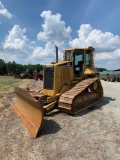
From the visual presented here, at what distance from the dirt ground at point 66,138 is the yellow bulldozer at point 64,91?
0.35 meters

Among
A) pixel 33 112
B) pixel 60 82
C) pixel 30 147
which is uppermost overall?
pixel 60 82

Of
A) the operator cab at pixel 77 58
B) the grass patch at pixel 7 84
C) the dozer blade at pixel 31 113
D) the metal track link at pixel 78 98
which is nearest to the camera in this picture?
the dozer blade at pixel 31 113

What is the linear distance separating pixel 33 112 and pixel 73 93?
2.18 m

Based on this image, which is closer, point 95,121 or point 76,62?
point 95,121

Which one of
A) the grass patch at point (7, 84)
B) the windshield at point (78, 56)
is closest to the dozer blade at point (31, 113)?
the windshield at point (78, 56)

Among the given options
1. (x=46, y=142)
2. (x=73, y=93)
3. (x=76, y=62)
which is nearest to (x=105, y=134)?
(x=46, y=142)

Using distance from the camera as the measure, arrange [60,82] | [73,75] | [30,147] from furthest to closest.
Result: [73,75] < [60,82] < [30,147]

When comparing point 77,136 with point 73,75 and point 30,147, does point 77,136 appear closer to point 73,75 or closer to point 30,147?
point 30,147

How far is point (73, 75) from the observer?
1121 centimetres

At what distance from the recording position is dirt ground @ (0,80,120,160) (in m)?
5.90

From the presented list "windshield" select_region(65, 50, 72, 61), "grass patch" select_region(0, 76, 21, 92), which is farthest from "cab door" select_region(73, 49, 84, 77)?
"grass patch" select_region(0, 76, 21, 92)

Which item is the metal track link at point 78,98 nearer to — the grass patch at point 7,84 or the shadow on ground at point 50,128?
the shadow on ground at point 50,128

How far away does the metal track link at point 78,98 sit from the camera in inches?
367

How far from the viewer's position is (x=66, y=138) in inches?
274
